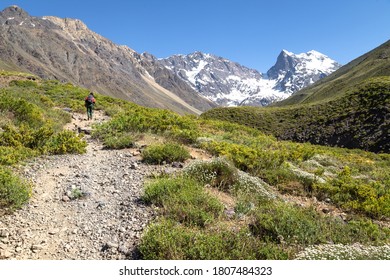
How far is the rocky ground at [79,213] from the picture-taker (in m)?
6.28

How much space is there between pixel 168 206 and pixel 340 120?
179 feet

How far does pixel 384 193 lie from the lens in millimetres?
11156

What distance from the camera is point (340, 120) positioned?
56.0 metres

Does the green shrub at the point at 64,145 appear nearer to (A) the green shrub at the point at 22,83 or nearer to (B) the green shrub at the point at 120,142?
(B) the green shrub at the point at 120,142

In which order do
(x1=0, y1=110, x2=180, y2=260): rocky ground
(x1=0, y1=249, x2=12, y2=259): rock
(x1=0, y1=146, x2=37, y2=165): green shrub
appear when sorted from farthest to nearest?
1. (x1=0, y1=146, x2=37, y2=165): green shrub
2. (x1=0, y1=110, x2=180, y2=260): rocky ground
3. (x1=0, y1=249, x2=12, y2=259): rock

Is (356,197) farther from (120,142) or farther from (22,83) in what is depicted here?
(22,83)

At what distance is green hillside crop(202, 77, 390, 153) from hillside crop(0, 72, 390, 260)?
38331 millimetres

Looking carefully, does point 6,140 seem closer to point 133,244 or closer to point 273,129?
point 133,244

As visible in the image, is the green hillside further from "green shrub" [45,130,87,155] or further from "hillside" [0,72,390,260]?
"green shrub" [45,130,87,155]

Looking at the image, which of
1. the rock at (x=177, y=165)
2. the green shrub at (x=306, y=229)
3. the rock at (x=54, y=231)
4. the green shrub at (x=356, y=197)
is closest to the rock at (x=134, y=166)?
the rock at (x=177, y=165)

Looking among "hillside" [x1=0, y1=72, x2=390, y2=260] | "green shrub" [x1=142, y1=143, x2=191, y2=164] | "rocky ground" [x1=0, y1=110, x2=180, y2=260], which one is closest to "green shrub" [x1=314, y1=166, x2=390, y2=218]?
"hillside" [x1=0, y1=72, x2=390, y2=260]

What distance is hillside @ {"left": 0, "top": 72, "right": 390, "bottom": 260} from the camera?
614 centimetres

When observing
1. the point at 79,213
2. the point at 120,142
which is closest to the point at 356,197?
the point at 79,213
